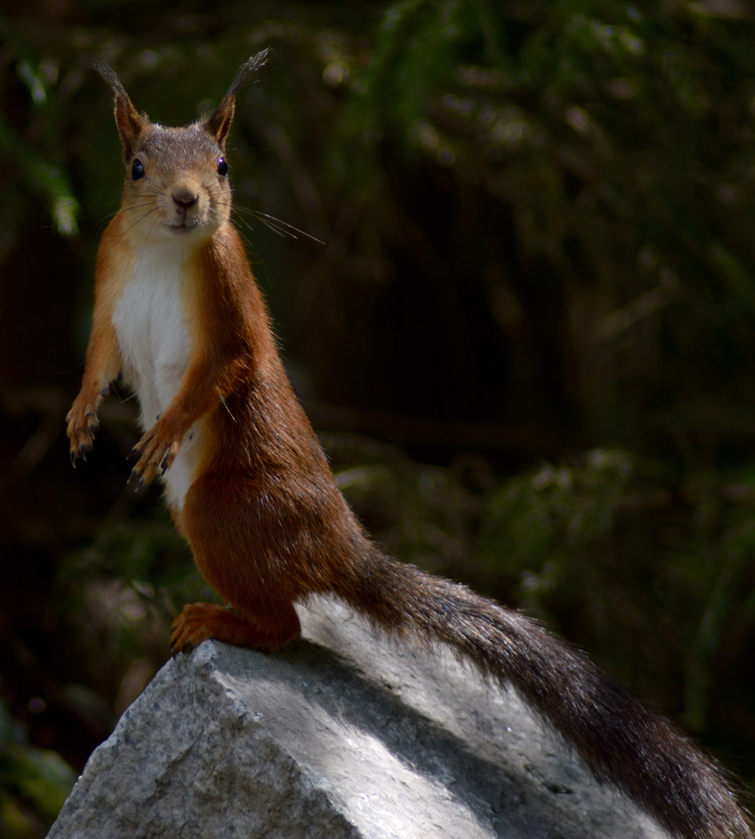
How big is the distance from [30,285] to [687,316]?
9.28ft

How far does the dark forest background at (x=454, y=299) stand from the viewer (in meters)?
3.06

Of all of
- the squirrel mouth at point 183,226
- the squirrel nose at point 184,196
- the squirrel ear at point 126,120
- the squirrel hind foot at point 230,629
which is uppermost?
the squirrel ear at point 126,120

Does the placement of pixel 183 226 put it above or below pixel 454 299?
above

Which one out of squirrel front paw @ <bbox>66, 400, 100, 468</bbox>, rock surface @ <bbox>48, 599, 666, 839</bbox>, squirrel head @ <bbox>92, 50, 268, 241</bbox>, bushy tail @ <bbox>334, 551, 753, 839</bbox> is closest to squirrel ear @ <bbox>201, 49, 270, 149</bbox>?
squirrel head @ <bbox>92, 50, 268, 241</bbox>

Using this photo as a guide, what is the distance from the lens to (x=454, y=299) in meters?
4.88

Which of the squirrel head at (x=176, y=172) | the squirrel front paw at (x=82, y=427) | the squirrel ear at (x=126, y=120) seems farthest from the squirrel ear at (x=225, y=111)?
the squirrel front paw at (x=82, y=427)

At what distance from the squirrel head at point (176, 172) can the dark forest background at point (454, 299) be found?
0.51m

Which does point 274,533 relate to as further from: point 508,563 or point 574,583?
point 574,583

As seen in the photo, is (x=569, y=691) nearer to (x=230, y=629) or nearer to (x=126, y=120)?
(x=230, y=629)

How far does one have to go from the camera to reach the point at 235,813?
177 cm

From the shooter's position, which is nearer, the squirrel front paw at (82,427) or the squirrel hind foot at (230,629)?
the squirrel hind foot at (230,629)

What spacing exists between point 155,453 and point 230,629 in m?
0.40

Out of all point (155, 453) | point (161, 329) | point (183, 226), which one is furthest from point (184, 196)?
point (155, 453)

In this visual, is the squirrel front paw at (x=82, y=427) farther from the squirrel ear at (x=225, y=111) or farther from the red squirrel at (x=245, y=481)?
the squirrel ear at (x=225, y=111)
